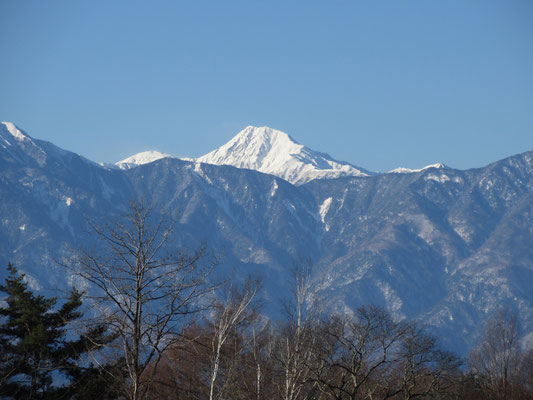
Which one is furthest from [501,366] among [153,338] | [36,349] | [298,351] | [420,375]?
[153,338]

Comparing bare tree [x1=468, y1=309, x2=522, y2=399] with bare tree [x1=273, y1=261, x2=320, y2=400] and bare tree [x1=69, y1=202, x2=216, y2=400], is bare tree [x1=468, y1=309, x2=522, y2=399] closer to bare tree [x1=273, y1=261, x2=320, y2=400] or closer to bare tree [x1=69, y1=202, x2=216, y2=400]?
bare tree [x1=273, y1=261, x2=320, y2=400]

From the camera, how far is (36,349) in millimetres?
38188

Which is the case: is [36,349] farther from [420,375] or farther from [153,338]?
[420,375]

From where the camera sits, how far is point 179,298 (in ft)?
74.8

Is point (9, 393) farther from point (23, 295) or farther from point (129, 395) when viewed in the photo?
point (129, 395)

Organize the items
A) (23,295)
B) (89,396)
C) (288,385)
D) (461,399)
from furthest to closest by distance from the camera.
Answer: (461,399)
(23,295)
(89,396)
(288,385)

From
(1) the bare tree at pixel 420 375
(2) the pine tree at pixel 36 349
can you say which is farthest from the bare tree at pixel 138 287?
(2) the pine tree at pixel 36 349

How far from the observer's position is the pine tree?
3600 cm

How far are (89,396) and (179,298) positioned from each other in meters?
15.3

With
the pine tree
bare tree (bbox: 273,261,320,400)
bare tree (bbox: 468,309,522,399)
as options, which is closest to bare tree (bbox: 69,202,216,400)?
bare tree (bbox: 273,261,320,400)

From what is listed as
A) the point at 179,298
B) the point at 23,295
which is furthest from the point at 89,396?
the point at 179,298

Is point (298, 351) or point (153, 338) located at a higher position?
point (153, 338)

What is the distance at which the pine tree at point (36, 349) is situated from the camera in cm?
3600

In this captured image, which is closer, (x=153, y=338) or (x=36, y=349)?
(x=153, y=338)
